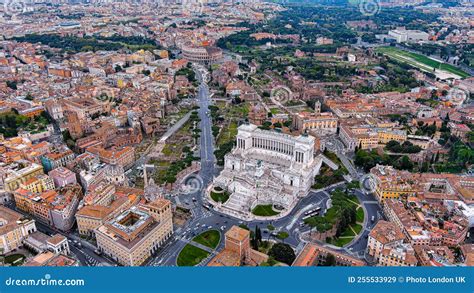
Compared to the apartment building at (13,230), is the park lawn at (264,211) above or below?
below

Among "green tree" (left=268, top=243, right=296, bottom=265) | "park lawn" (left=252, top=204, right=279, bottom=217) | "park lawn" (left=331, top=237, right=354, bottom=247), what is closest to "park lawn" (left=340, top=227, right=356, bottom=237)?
"park lawn" (left=331, top=237, right=354, bottom=247)

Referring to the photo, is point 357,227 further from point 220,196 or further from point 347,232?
point 220,196

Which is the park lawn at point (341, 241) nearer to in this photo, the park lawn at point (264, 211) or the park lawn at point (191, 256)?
the park lawn at point (264, 211)

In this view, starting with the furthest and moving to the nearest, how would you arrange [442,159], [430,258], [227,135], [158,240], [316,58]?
[316,58]
[227,135]
[442,159]
[158,240]
[430,258]

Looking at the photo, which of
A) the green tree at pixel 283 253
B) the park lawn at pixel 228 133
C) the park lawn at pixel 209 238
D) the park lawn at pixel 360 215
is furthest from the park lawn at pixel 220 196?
the park lawn at pixel 360 215

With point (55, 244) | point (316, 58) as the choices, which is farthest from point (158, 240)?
point (316, 58)

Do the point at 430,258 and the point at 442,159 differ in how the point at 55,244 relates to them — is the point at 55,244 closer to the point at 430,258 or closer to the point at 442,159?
the point at 430,258

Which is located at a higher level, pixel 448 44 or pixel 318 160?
pixel 448 44

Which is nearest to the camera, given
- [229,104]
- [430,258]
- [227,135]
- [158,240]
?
[430,258]
